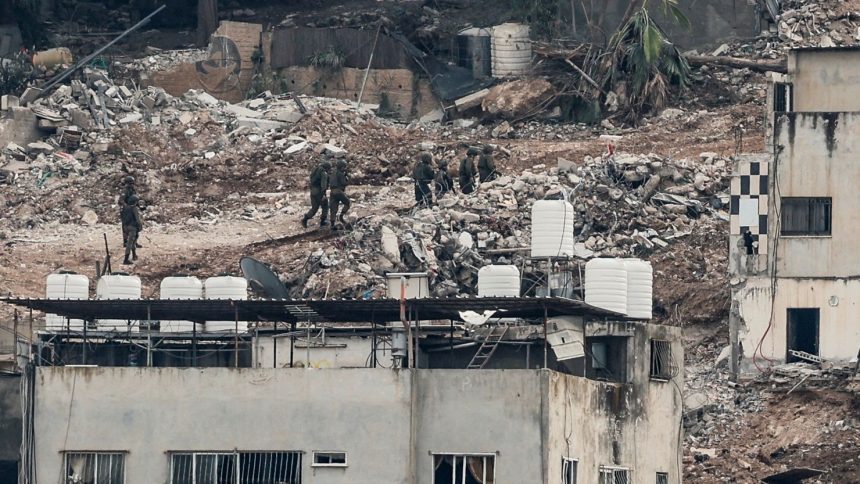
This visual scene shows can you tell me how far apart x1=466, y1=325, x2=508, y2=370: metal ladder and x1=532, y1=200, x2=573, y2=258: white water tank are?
11.0ft

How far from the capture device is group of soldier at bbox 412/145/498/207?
196 feet

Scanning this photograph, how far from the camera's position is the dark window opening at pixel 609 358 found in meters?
44.8

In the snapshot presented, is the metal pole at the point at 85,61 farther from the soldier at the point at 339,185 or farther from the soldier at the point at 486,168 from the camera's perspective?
the soldier at the point at 486,168

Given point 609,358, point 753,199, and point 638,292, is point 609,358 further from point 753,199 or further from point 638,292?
point 753,199

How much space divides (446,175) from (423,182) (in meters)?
0.74

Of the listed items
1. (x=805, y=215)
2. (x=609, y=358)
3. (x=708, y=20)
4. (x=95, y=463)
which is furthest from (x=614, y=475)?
(x=708, y=20)

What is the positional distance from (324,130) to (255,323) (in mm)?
20145

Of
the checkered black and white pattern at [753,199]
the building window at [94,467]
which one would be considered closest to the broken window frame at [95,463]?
the building window at [94,467]

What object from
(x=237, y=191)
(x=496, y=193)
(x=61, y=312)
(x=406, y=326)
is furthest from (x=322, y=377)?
(x=237, y=191)

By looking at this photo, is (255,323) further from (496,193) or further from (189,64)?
(189,64)

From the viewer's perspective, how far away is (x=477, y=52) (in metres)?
69.9

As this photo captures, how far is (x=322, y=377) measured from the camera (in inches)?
1636

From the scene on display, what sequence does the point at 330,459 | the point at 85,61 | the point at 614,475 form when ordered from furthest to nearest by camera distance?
the point at 85,61 → the point at 614,475 → the point at 330,459

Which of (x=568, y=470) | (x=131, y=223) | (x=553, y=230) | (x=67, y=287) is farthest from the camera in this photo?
(x=131, y=223)
